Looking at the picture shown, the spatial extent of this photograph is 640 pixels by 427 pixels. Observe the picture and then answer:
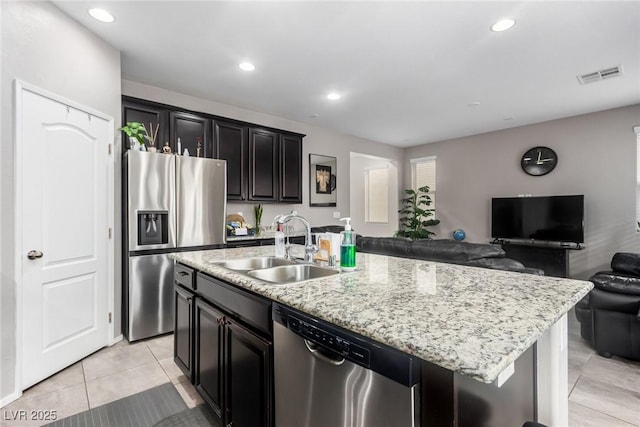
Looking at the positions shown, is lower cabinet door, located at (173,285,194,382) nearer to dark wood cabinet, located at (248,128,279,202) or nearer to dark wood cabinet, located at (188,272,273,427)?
dark wood cabinet, located at (188,272,273,427)

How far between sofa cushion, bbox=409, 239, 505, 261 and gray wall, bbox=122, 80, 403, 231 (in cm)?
260

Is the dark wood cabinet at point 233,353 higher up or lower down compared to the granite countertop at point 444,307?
lower down

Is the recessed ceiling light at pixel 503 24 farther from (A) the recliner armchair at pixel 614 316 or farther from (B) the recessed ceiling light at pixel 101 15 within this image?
(B) the recessed ceiling light at pixel 101 15

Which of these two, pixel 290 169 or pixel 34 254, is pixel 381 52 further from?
pixel 34 254

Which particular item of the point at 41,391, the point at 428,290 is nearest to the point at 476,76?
the point at 428,290

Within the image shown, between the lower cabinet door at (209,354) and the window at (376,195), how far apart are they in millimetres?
5820

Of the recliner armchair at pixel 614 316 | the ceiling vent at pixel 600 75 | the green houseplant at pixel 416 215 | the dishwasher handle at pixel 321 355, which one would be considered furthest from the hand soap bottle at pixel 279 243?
the green houseplant at pixel 416 215

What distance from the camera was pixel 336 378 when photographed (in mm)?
926

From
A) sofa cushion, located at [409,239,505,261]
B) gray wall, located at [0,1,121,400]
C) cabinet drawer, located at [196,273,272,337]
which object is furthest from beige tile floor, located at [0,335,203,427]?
sofa cushion, located at [409,239,505,261]

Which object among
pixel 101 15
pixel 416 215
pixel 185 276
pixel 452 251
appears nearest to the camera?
pixel 185 276

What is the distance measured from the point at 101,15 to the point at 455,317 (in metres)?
3.14

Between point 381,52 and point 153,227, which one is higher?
point 381,52

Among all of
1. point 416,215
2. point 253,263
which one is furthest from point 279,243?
point 416,215

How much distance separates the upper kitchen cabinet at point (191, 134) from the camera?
3531 millimetres
